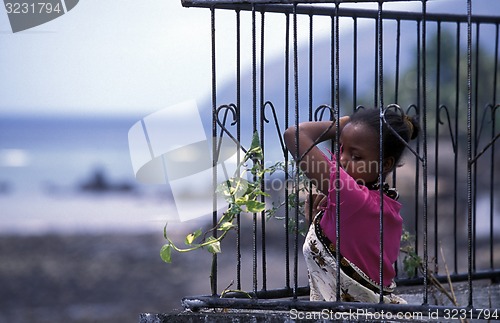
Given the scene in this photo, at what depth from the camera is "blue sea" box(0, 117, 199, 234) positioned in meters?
29.5

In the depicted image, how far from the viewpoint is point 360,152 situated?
324 centimetres

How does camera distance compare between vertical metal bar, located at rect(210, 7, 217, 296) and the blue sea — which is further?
the blue sea

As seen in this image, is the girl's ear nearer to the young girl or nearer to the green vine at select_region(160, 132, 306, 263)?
the young girl

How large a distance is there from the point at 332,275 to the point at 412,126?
2.14ft

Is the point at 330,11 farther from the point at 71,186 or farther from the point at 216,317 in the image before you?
the point at 71,186

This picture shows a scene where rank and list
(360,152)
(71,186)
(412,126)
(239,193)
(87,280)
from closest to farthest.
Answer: (239,193) → (360,152) → (412,126) → (87,280) → (71,186)

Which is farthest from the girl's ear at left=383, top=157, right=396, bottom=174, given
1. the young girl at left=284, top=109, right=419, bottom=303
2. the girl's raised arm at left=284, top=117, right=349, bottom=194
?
the girl's raised arm at left=284, top=117, right=349, bottom=194

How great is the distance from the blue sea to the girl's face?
22611mm

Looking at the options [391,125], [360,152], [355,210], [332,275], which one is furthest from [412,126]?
[332,275]

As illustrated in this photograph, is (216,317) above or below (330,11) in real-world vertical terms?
below

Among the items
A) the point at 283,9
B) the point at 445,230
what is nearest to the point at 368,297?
the point at 283,9

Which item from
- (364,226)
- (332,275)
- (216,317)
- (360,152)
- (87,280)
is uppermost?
(360,152)

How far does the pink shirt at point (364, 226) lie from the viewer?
3137mm

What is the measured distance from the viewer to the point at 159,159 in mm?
3400
